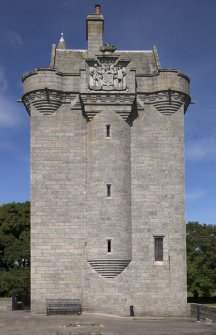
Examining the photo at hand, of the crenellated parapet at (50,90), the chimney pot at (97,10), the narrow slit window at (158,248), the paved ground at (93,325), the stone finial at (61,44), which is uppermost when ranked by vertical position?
the chimney pot at (97,10)

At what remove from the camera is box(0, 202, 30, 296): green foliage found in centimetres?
4815

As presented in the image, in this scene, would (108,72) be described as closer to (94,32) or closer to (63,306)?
(94,32)

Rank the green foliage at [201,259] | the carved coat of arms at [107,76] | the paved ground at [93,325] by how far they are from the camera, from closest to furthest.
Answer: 1. the paved ground at [93,325]
2. the carved coat of arms at [107,76]
3. the green foliage at [201,259]

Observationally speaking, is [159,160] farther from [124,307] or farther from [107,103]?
[124,307]

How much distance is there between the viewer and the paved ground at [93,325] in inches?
890

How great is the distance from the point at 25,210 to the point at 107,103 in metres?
27.2

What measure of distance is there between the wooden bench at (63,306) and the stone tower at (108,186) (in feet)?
1.07

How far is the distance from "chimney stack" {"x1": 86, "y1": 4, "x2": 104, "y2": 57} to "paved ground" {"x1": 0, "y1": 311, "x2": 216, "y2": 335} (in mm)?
16207

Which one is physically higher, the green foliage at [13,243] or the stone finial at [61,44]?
the stone finial at [61,44]

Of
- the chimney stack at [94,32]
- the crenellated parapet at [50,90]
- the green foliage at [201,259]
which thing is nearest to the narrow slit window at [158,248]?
the crenellated parapet at [50,90]

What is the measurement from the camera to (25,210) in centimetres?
5691

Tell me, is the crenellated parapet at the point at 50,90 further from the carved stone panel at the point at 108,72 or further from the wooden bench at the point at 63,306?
the wooden bench at the point at 63,306

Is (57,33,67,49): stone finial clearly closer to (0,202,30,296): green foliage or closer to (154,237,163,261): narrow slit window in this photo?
(154,237,163,261): narrow slit window

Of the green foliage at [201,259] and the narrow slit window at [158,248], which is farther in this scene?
the green foliage at [201,259]
